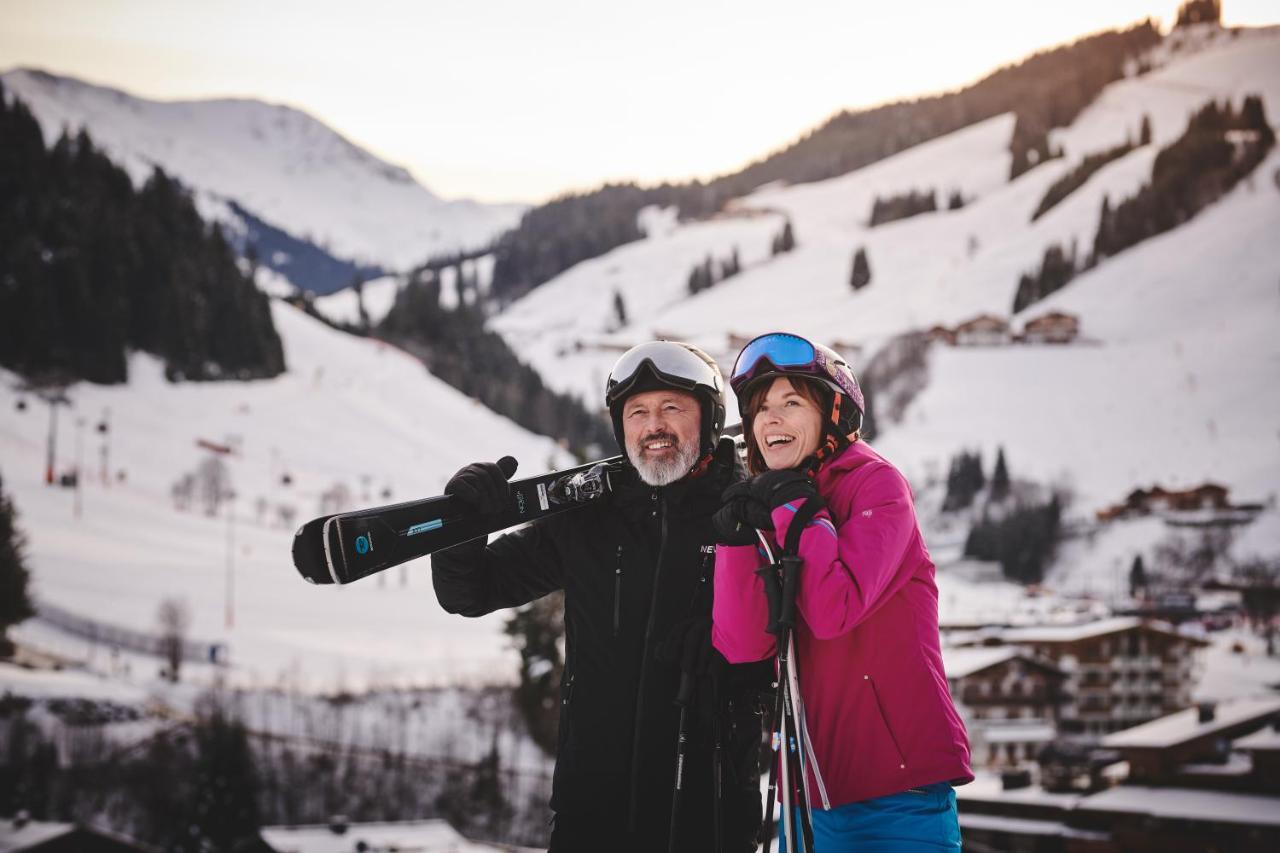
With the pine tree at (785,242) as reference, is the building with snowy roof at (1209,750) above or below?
below

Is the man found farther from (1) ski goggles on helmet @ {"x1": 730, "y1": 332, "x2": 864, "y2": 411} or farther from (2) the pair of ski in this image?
(1) ski goggles on helmet @ {"x1": 730, "y1": 332, "x2": 864, "y2": 411}

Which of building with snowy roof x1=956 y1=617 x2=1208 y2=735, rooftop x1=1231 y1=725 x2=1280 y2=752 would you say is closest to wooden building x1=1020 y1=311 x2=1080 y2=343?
building with snowy roof x1=956 y1=617 x2=1208 y2=735

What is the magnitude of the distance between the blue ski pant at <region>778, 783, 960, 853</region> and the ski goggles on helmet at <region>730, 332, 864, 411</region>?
1.08 m

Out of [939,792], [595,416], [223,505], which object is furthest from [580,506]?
[595,416]

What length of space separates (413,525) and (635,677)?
872 mm

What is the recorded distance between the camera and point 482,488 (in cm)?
357

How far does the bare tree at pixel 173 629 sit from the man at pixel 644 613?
124ft

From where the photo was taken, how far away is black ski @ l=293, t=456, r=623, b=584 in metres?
3.11

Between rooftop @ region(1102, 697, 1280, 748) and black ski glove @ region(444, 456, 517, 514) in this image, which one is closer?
black ski glove @ region(444, 456, 517, 514)

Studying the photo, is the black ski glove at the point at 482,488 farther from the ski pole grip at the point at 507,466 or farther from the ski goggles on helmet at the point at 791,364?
the ski goggles on helmet at the point at 791,364

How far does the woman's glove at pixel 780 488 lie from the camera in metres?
2.86

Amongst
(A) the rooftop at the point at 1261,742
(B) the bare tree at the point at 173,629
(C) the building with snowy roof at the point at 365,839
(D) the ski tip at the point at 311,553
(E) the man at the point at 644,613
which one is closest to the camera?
(D) the ski tip at the point at 311,553

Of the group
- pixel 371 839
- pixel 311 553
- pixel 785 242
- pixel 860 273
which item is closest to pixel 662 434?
pixel 311 553

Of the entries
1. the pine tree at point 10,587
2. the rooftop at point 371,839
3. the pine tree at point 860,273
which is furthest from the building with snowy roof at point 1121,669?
the pine tree at point 860,273
